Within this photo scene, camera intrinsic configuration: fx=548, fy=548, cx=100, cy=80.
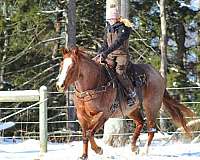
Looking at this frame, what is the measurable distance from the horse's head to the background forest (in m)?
12.8

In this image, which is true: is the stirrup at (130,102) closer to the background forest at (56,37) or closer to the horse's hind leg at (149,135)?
the horse's hind leg at (149,135)

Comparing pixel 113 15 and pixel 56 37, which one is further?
pixel 56 37

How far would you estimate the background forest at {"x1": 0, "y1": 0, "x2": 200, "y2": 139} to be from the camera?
2091cm

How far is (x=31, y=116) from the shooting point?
2073 cm

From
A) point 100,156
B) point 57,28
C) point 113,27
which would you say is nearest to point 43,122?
point 100,156

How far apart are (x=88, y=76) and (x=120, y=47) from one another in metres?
1.05

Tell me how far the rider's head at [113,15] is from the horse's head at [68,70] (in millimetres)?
1287

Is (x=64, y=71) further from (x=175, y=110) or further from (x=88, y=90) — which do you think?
(x=175, y=110)

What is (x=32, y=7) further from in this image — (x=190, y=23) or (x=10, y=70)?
(x=190, y=23)

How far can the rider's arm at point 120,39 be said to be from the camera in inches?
320

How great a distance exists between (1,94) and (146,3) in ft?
45.2

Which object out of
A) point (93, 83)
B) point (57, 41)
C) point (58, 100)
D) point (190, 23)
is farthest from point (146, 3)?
point (93, 83)

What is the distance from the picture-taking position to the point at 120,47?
8648 millimetres

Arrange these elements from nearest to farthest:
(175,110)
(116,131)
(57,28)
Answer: (175,110) → (116,131) → (57,28)
